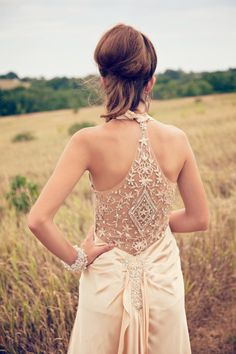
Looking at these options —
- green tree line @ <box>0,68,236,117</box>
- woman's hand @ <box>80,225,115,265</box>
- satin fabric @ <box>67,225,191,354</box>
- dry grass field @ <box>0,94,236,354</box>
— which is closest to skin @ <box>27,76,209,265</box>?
woman's hand @ <box>80,225,115,265</box>

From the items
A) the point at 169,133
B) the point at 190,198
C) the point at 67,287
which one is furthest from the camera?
the point at 67,287

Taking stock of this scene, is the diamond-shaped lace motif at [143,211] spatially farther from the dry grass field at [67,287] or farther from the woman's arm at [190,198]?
the dry grass field at [67,287]

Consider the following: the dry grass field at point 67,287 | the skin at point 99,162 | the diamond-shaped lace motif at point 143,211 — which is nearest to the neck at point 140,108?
the skin at point 99,162

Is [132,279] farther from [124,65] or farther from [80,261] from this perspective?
[124,65]

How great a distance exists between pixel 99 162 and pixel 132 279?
530mm

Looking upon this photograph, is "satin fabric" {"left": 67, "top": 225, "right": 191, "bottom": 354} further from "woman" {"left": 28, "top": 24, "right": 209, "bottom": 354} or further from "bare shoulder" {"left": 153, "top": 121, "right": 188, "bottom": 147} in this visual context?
"bare shoulder" {"left": 153, "top": 121, "right": 188, "bottom": 147}

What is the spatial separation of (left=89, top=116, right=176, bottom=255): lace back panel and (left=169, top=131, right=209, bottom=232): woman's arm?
0.31 feet

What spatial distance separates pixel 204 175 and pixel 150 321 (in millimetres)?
5046

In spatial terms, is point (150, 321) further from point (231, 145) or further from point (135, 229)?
point (231, 145)

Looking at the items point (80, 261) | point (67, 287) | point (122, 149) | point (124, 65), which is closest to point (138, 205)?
point (122, 149)

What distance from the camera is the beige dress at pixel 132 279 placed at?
1.73 m

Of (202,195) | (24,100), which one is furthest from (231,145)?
(24,100)

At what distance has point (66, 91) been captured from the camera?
3969 centimetres

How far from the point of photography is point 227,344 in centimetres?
313
